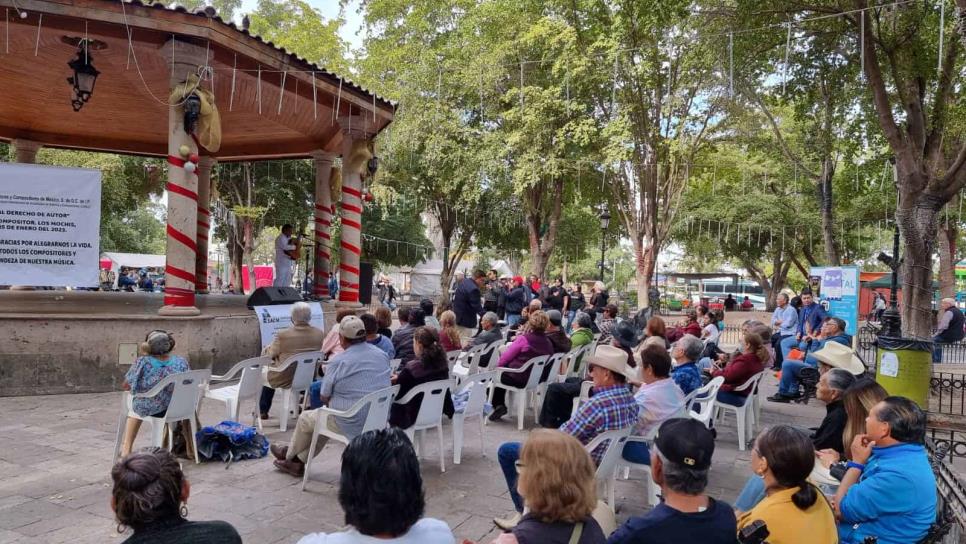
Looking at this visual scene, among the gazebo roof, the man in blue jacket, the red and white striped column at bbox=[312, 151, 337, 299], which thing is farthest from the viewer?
the red and white striped column at bbox=[312, 151, 337, 299]

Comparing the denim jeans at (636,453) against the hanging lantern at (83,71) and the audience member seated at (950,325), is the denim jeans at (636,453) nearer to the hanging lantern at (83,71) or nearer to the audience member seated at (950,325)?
the hanging lantern at (83,71)

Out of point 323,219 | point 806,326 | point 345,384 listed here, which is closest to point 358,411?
point 345,384

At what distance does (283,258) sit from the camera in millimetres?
12258

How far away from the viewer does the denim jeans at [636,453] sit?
→ 4.12 meters

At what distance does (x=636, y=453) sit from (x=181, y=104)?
683 centimetres

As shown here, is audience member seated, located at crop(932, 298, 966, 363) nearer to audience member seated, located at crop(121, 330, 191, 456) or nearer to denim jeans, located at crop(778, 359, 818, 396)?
denim jeans, located at crop(778, 359, 818, 396)

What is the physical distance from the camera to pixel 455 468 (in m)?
5.04

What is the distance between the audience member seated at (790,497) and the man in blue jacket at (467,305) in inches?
341

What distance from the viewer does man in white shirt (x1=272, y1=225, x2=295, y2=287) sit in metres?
12.1

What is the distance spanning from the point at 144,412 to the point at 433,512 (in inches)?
88.7

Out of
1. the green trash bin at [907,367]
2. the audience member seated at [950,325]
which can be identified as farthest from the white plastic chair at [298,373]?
the audience member seated at [950,325]

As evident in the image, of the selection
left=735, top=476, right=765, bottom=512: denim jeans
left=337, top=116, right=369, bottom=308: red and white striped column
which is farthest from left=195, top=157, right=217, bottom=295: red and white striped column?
left=735, top=476, right=765, bottom=512: denim jeans

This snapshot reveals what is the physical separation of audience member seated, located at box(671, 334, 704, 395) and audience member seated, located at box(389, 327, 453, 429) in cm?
217

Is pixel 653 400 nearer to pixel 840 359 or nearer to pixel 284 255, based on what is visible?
pixel 840 359
